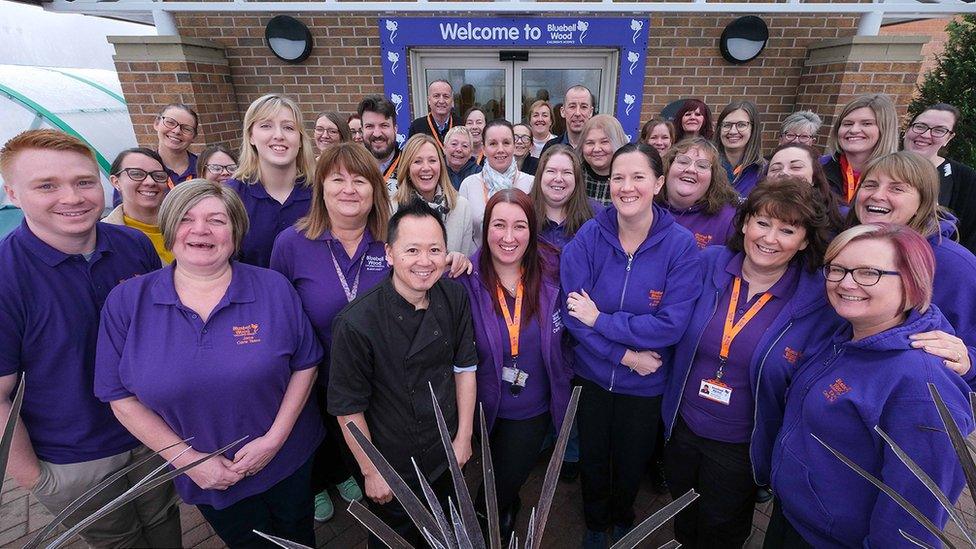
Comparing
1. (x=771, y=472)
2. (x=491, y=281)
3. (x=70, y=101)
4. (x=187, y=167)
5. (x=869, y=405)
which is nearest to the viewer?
(x=869, y=405)

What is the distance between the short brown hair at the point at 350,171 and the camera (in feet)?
7.11

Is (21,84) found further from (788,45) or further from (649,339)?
(788,45)

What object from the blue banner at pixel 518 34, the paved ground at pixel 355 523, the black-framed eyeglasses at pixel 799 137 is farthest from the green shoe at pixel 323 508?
the blue banner at pixel 518 34

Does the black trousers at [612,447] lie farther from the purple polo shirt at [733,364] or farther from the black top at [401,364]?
the black top at [401,364]

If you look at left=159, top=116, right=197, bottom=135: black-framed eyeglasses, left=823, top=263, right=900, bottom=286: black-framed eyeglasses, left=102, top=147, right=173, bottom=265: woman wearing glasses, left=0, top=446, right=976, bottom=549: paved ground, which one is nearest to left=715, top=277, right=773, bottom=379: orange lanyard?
left=823, top=263, right=900, bottom=286: black-framed eyeglasses

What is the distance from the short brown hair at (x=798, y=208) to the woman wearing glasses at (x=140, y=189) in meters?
3.05

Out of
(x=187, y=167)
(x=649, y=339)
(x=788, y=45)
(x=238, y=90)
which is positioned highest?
(x=788, y=45)

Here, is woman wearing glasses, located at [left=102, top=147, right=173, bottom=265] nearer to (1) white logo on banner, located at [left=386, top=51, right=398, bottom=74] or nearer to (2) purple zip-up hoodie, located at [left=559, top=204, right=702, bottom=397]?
(2) purple zip-up hoodie, located at [left=559, top=204, right=702, bottom=397]

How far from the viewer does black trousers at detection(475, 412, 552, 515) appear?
234cm

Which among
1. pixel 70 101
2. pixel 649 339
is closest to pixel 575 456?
pixel 649 339

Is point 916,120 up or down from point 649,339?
up

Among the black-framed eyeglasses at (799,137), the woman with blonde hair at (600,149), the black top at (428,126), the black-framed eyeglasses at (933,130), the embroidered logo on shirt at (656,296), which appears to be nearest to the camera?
the embroidered logo on shirt at (656,296)

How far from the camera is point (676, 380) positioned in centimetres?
217

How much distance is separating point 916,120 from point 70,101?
1043 centimetres
